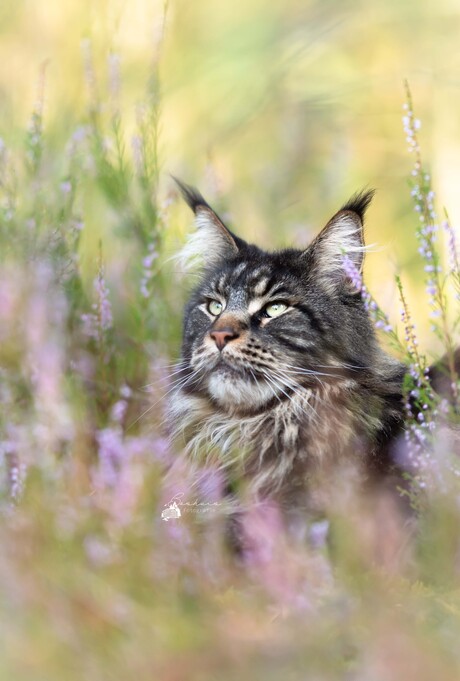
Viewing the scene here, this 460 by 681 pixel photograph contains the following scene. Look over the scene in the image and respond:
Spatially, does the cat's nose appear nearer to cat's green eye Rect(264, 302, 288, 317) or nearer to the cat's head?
the cat's head

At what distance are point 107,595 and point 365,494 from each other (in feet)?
3.38

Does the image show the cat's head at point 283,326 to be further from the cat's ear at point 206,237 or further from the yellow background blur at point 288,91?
the yellow background blur at point 288,91

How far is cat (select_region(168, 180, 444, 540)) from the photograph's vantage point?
2.41 metres

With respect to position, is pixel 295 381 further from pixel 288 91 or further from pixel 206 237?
pixel 288 91

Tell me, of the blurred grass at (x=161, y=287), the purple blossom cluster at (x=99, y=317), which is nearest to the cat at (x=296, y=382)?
the blurred grass at (x=161, y=287)

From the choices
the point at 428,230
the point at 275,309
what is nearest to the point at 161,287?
the point at 275,309

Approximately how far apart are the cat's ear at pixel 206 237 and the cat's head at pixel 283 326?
0.11 m

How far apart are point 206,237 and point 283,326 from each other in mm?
674

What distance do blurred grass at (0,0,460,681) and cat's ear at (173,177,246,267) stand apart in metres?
0.14

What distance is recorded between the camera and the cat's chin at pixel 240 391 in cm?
249

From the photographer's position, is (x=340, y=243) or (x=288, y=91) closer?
(x=340, y=243)

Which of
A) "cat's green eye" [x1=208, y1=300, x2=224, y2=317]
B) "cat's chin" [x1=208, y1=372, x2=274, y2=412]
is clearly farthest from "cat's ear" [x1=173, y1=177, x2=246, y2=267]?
"cat's chin" [x1=208, y1=372, x2=274, y2=412]

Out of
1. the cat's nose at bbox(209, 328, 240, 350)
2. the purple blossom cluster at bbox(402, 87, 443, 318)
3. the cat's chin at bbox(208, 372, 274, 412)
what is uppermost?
the purple blossom cluster at bbox(402, 87, 443, 318)

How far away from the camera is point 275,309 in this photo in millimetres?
2682
